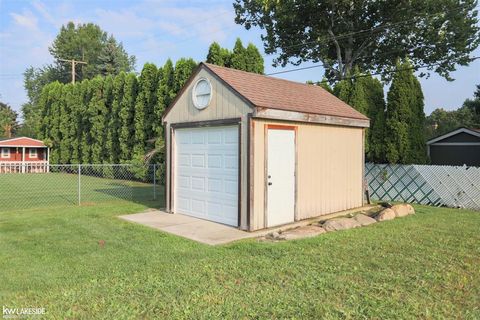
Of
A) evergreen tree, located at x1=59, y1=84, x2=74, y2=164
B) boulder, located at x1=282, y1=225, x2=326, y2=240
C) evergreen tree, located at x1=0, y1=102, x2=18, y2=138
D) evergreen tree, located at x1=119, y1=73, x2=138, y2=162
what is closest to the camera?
boulder, located at x1=282, y1=225, x2=326, y2=240

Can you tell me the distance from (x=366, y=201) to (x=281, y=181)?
4.63m

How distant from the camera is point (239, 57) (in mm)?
15648

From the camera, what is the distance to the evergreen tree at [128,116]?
66.1 ft

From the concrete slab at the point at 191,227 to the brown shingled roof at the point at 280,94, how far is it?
2535 millimetres

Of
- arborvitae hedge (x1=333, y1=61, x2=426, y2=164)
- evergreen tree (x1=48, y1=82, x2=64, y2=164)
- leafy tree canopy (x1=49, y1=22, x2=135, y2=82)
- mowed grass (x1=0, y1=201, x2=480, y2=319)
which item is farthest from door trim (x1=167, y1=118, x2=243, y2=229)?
leafy tree canopy (x1=49, y1=22, x2=135, y2=82)

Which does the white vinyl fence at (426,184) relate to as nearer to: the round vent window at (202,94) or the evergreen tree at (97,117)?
the round vent window at (202,94)

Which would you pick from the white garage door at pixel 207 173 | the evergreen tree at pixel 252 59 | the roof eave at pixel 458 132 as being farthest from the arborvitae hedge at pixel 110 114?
the roof eave at pixel 458 132

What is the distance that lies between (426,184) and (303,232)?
641 centimetres

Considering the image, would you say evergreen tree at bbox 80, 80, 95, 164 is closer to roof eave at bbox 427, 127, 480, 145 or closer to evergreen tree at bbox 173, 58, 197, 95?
evergreen tree at bbox 173, 58, 197, 95

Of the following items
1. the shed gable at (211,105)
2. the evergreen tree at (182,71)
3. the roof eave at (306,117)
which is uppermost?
the evergreen tree at (182,71)

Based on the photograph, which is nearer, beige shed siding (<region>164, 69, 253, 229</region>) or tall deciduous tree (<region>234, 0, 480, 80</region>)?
beige shed siding (<region>164, 69, 253, 229</region>)

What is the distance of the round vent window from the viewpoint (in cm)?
825

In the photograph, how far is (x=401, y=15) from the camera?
24.0 metres

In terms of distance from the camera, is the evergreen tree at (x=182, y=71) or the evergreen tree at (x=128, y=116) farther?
the evergreen tree at (x=128, y=116)
